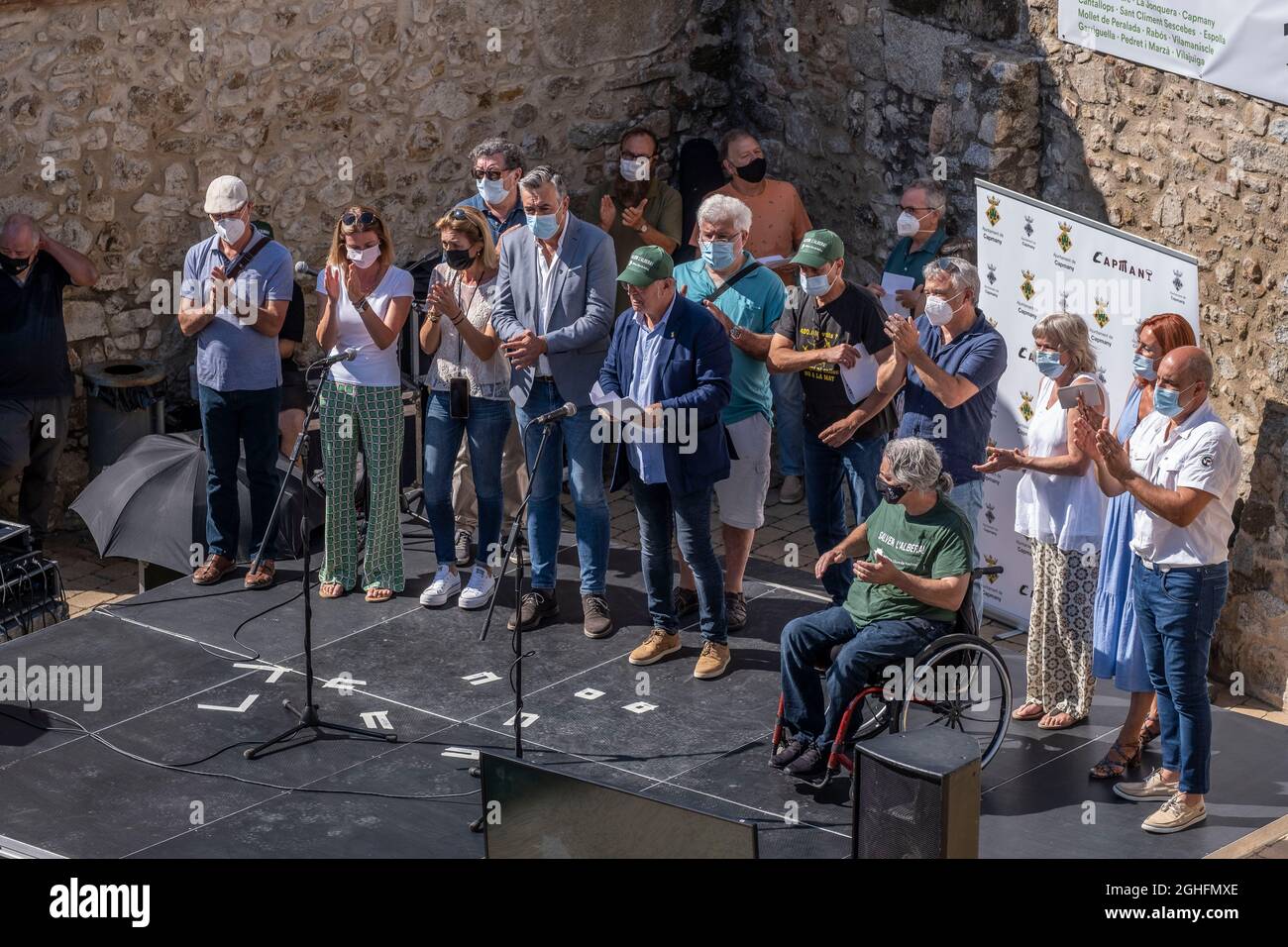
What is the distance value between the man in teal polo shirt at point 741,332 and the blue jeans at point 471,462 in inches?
44.7

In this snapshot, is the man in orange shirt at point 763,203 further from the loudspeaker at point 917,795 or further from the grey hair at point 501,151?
the loudspeaker at point 917,795

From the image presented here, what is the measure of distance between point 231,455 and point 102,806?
247cm

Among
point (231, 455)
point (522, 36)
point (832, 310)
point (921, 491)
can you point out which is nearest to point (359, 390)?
point (231, 455)

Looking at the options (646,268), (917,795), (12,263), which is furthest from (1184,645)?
(12,263)

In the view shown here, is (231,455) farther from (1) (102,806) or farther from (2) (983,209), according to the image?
(2) (983,209)

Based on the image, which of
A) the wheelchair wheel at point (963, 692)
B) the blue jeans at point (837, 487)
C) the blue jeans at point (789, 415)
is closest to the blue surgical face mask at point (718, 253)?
the blue jeans at point (837, 487)

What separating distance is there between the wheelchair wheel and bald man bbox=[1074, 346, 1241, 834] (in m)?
0.65

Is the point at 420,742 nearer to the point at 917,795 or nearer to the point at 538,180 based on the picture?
the point at 538,180

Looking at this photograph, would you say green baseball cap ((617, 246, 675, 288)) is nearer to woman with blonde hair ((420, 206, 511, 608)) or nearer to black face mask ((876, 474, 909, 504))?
woman with blonde hair ((420, 206, 511, 608))

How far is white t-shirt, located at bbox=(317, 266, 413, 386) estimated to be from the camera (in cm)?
938

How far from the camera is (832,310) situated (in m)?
9.05

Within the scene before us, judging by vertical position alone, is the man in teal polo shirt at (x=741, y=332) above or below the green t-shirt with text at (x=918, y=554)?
above

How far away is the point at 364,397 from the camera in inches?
372

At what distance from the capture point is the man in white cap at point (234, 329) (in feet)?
31.6
